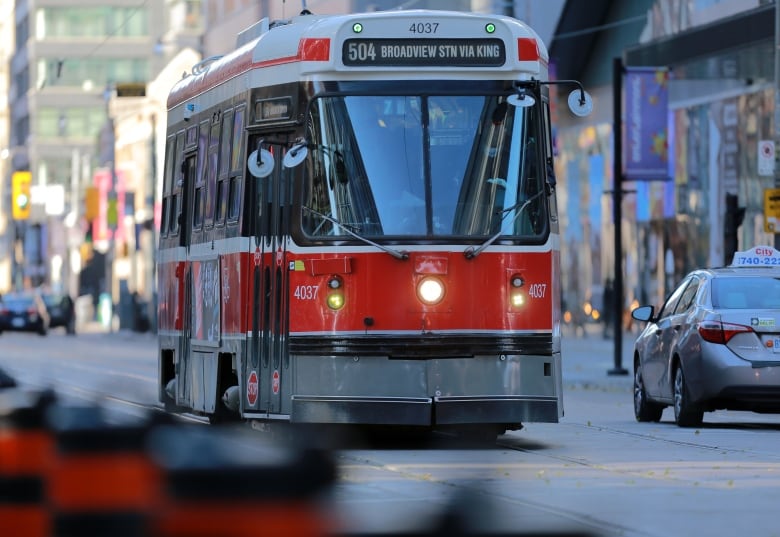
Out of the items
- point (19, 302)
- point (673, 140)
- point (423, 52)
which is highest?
point (673, 140)

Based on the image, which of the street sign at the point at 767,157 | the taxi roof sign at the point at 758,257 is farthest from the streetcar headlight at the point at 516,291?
the street sign at the point at 767,157

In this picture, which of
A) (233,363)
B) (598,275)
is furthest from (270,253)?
(598,275)

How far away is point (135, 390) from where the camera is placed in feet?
19.9

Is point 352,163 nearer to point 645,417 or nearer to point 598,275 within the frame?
point 645,417

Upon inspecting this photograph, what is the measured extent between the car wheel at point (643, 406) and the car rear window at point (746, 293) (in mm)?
2042

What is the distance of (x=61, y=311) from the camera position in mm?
83438

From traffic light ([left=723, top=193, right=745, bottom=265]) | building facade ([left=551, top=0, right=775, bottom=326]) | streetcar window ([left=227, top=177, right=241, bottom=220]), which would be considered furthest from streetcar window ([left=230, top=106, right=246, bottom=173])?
building facade ([left=551, top=0, right=775, bottom=326])

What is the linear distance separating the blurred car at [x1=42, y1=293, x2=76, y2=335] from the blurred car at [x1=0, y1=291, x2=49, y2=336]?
13.9 feet

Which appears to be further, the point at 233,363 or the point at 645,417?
the point at 645,417

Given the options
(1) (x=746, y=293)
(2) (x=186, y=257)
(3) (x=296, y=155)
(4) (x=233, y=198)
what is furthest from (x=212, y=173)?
(1) (x=746, y=293)

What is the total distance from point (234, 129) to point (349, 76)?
1.87 metres

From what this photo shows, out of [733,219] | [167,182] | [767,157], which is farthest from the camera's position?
[733,219]

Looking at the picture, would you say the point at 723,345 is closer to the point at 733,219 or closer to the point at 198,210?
the point at 198,210

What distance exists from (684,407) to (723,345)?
842mm
